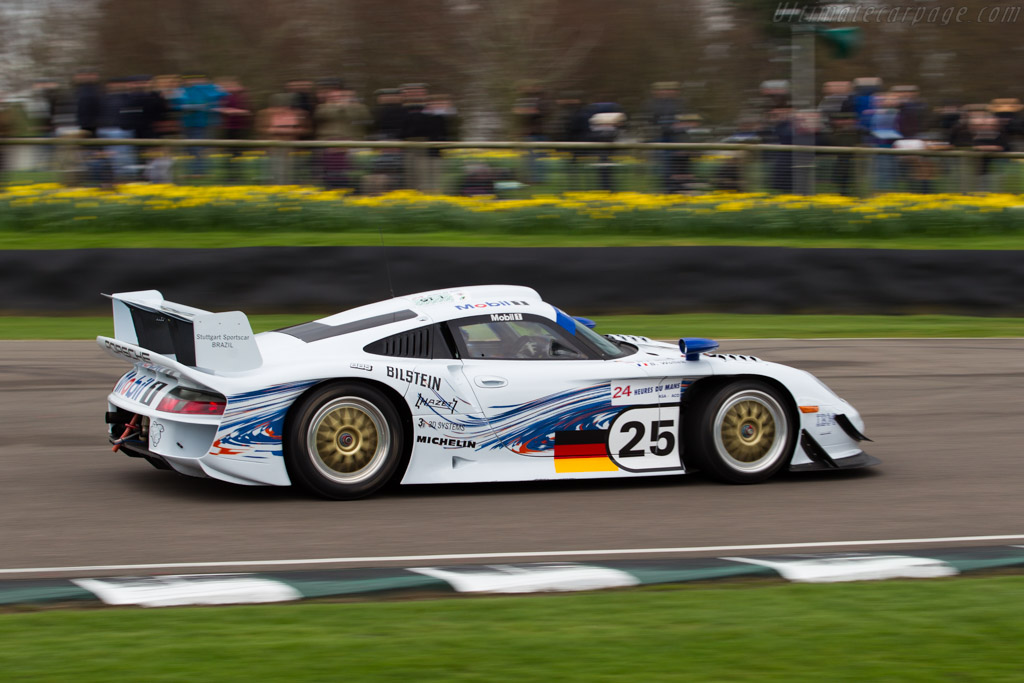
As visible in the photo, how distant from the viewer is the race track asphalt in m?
5.78

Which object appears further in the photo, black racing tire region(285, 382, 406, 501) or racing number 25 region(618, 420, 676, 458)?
racing number 25 region(618, 420, 676, 458)

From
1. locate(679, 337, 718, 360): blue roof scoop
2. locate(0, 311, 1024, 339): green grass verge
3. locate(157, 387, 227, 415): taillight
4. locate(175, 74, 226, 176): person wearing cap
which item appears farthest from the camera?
locate(175, 74, 226, 176): person wearing cap

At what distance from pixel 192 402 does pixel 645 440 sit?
258 centimetres

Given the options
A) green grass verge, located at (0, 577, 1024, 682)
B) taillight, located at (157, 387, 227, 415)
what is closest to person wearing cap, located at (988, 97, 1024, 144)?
green grass verge, located at (0, 577, 1024, 682)

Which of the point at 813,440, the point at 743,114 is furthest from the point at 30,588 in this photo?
the point at 743,114

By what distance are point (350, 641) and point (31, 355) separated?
8148 mm

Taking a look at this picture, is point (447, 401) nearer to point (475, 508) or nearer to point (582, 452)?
point (475, 508)

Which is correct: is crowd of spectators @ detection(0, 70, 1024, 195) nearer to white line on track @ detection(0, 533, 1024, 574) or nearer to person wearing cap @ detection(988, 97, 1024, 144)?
person wearing cap @ detection(988, 97, 1024, 144)

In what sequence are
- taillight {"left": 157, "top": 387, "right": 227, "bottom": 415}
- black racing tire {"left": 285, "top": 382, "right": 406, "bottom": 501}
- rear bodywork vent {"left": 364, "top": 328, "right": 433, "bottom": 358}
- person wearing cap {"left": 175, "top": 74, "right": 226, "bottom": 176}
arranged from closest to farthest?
1. taillight {"left": 157, "top": 387, "right": 227, "bottom": 415}
2. black racing tire {"left": 285, "top": 382, "right": 406, "bottom": 501}
3. rear bodywork vent {"left": 364, "top": 328, "right": 433, "bottom": 358}
4. person wearing cap {"left": 175, "top": 74, "right": 226, "bottom": 176}

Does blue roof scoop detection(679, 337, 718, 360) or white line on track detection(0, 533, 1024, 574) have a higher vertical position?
blue roof scoop detection(679, 337, 718, 360)

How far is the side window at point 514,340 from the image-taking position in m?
6.98

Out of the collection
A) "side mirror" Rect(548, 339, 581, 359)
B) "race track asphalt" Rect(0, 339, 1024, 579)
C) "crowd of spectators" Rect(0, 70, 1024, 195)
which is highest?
"crowd of spectators" Rect(0, 70, 1024, 195)

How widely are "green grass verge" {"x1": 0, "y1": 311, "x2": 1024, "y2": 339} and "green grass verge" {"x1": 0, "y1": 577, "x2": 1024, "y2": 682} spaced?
8.15 meters

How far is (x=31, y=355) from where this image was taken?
11359 mm
